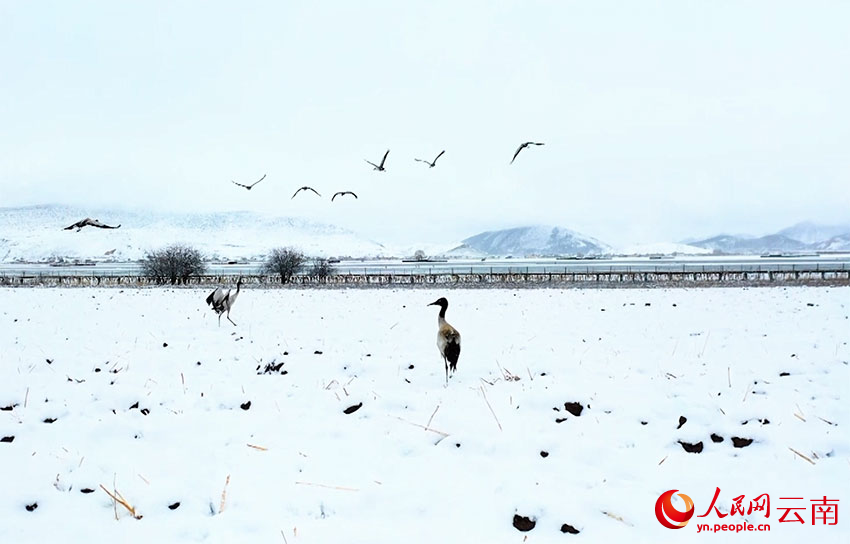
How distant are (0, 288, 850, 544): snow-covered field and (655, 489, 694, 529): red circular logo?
0.24 ft

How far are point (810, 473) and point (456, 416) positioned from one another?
143 inches

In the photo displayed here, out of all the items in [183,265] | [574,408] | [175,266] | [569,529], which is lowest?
[569,529]

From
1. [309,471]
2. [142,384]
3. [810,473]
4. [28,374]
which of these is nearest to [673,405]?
[810,473]

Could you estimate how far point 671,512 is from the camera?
439 centimetres

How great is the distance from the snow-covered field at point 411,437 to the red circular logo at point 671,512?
2.8 inches

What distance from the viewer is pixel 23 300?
71.9 feet

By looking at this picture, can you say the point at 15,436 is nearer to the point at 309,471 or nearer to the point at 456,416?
the point at 309,471

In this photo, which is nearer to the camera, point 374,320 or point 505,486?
point 505,486

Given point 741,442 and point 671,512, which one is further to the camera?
point 741,442

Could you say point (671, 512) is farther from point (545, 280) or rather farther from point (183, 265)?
point (183, 265)

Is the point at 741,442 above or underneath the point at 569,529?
above

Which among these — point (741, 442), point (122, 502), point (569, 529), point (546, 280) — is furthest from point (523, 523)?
point (546, 280)

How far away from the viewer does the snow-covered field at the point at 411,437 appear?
14.4ft

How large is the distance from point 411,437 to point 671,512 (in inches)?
107
